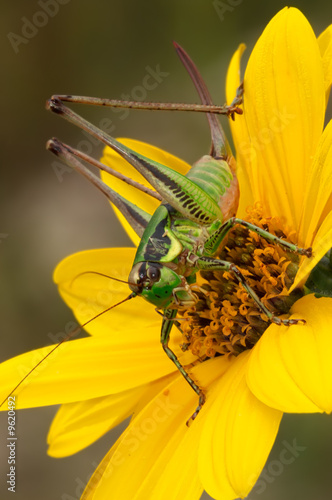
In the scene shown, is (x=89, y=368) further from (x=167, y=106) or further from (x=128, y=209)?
(x=167, y=106)

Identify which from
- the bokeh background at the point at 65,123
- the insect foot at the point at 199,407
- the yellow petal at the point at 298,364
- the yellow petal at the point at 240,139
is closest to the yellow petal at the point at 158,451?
the insect foot at the point at 199,407

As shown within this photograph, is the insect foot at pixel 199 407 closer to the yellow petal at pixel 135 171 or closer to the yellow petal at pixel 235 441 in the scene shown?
the yellow petal at pixel 235 441

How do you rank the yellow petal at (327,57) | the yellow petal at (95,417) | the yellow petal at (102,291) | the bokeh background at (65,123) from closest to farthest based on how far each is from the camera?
the yellow petal at (327,57), the yellow petal at (95,417), the yellow petal at (102,291), the bokeh background at (65,123)

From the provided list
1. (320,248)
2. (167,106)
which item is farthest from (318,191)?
(167,106)

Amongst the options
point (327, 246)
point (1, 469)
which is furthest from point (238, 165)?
point (1, 469)

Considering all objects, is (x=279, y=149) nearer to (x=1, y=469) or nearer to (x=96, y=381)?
(x=96, y=381)

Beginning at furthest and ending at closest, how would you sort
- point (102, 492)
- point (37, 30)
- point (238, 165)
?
point (37, 30), point (238, 165), point (102, 492)

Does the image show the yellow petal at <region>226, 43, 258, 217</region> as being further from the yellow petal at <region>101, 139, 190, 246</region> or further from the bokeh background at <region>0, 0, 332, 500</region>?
the bokeh background at <region>0, 0, 332, 500</region>
